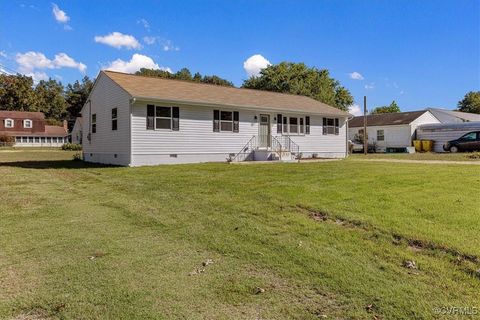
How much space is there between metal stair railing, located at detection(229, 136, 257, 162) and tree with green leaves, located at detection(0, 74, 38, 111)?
2486 inches

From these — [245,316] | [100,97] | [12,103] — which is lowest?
[245,316]

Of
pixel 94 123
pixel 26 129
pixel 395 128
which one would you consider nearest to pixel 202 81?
pixel 26 129

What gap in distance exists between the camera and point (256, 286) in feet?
12.2

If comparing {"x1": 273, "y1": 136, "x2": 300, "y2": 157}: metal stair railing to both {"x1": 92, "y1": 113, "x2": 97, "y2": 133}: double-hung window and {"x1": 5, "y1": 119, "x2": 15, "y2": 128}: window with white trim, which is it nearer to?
{"x1": 92, "y1": 113, "x2": 97, "y2": 133}: double-hung window

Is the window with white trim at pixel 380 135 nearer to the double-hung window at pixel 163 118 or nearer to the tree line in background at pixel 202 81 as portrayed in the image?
the tree line in background at pixel 202 81

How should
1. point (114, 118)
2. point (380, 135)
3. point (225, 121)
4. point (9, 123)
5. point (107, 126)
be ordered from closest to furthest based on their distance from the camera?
point (114, 118), point (107, 126), point (225, 121), point (380, 135), point (9, 123)

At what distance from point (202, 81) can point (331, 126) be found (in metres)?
47.8

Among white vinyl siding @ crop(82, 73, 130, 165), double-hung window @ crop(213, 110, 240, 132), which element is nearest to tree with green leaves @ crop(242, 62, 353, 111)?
double-hung window @ crop(213, 110, 240, 132)

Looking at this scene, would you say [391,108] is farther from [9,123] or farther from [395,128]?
[9,123]

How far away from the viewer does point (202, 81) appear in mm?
68438

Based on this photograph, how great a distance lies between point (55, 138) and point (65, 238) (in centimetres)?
6850

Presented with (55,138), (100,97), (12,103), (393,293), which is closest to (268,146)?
(100,97)

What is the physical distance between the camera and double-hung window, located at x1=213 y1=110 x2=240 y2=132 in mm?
18781

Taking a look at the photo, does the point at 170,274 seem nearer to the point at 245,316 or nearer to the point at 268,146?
the point at 245,316
